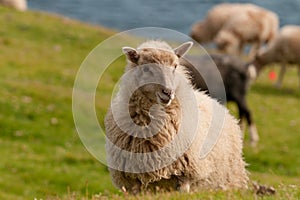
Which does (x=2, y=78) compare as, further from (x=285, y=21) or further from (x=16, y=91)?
(x=285, y=21)

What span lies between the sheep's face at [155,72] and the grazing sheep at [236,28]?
84.7 ft

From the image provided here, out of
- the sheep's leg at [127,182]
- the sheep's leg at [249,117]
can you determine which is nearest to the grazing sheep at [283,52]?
the sheep's leg at [249,117]

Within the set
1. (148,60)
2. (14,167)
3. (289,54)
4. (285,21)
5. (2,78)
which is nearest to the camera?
(148,60)

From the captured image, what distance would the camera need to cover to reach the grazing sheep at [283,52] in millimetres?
30969

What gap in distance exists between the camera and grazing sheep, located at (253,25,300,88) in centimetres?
3097

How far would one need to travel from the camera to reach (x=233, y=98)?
23188mm

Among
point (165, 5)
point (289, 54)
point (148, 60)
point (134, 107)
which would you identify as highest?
point (148, 60)

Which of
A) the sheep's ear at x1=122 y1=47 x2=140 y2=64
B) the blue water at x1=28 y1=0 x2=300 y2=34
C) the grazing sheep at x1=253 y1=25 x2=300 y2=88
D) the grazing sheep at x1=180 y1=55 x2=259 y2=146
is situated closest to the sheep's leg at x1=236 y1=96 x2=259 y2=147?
the grazing sheep at x1=180 y1=55 x2=259 y2=146

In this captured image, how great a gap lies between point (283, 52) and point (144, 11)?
123ft

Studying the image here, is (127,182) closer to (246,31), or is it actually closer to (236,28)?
(236,28)

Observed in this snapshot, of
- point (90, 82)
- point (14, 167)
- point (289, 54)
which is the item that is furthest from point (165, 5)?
point (14, 167)

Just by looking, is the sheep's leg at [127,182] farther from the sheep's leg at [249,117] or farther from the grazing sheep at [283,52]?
the grazing sheep at [283,52]

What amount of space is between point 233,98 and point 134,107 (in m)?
14.6

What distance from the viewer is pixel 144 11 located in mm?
67938
